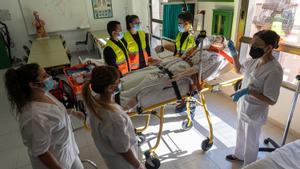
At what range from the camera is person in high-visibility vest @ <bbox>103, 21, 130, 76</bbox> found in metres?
2.70

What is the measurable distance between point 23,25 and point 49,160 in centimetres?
601

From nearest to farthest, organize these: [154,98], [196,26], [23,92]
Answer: [23,92] → [154,98] → [196,26]

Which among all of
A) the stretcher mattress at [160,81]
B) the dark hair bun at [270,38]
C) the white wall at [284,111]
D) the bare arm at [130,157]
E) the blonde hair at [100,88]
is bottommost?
the white wall at [284,111]

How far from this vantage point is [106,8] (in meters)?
6.64

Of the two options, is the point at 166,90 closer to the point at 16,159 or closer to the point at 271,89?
the point at 271,89

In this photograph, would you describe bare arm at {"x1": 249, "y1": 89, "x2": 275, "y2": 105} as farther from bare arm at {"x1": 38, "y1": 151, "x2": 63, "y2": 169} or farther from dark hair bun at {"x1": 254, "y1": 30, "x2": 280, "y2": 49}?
bare arm at {"x1": 38, "y1": 151, "x2": 63, "y2": 169}

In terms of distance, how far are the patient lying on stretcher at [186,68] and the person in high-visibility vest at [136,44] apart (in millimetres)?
949

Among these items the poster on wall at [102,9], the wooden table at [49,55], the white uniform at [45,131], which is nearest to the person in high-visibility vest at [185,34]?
the white uniform at [45,131]

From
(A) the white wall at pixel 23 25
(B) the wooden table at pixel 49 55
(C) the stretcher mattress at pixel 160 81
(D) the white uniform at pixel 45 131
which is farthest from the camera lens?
(A) the white wall at pixel 23 25

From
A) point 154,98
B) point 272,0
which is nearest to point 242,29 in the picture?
point 272,0

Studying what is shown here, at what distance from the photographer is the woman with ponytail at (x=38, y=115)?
1176 millimetres

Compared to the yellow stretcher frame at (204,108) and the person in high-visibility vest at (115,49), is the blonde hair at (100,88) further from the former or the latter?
the person in high-visibility vest at (115,49)

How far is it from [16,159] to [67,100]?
89 centimetres

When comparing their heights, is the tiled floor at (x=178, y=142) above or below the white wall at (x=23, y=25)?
below
